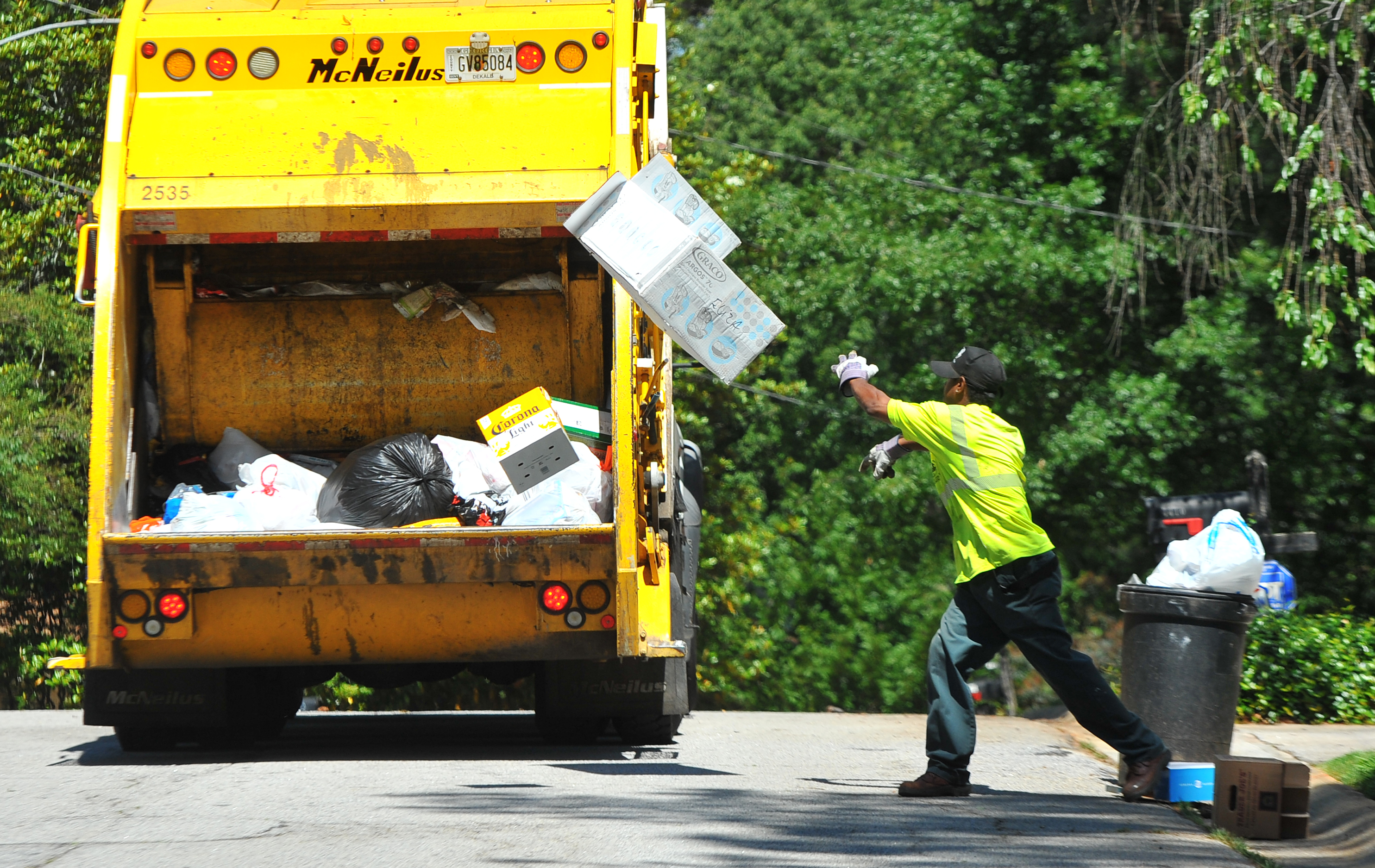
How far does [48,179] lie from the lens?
39.9 feet

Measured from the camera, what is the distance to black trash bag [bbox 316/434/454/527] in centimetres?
582

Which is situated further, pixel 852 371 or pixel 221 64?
pixel 221 64

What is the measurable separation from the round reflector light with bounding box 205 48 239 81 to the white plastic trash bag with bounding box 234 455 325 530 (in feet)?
4.81

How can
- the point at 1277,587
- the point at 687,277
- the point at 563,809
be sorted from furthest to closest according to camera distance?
the point at 1277,587
the point at 687,277
the point at 563,809

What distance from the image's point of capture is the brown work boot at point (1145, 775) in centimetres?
511

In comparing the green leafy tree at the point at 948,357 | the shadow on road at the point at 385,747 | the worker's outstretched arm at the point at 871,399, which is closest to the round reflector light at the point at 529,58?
the worker's outstretched arm at the point at 871,399

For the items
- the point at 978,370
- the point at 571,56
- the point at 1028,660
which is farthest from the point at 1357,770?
the point at 571,56

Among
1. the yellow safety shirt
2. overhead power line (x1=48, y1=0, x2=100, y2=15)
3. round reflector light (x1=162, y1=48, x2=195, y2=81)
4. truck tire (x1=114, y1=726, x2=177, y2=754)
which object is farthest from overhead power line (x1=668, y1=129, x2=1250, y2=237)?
truck tire (x1=114, y1=726, x2=177, y2=754)

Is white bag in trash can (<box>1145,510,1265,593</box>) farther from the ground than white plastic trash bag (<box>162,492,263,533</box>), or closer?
closer

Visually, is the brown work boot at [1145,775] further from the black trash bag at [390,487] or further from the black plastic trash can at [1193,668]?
the black trash bag at [390,487]

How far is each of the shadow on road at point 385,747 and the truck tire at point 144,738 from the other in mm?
25

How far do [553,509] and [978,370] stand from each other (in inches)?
62.9

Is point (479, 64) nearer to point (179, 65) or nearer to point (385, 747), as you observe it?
point (179, 65)

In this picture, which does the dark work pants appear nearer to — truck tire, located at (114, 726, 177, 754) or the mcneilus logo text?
the mcneilus logo text
